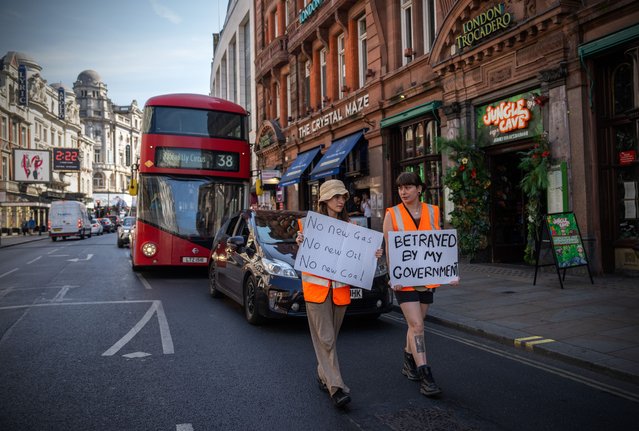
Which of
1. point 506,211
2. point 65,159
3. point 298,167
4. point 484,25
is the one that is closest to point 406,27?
point 484,25

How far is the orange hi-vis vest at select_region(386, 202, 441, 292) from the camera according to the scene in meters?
4.59

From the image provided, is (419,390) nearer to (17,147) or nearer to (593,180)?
(593,180)

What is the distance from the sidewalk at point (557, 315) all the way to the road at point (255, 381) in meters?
0.20

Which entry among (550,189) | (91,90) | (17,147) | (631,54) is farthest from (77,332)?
(91,90)

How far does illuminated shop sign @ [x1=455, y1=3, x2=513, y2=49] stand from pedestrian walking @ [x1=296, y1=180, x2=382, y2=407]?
31.1 ft

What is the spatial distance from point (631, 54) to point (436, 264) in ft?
25.6

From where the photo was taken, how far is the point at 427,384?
4.35 meters

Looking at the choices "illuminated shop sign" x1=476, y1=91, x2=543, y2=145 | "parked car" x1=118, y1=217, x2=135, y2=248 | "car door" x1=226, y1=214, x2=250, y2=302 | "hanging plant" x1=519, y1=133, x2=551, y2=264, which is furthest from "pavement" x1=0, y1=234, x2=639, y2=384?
"parked car" x1=118, y1=217, x2=135, y2=248

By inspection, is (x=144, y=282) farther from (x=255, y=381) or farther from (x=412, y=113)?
(x=412, y=113)

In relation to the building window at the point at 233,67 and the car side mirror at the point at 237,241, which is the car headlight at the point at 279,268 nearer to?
the car side mirror at the point at 237,241

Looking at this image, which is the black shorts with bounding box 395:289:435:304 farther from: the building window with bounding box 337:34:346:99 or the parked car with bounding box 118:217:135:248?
the parked car with bounding box 118:217:135:248

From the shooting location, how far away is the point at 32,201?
2251 inches

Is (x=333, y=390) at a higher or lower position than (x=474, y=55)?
lower

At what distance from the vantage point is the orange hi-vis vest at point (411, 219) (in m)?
4.59
